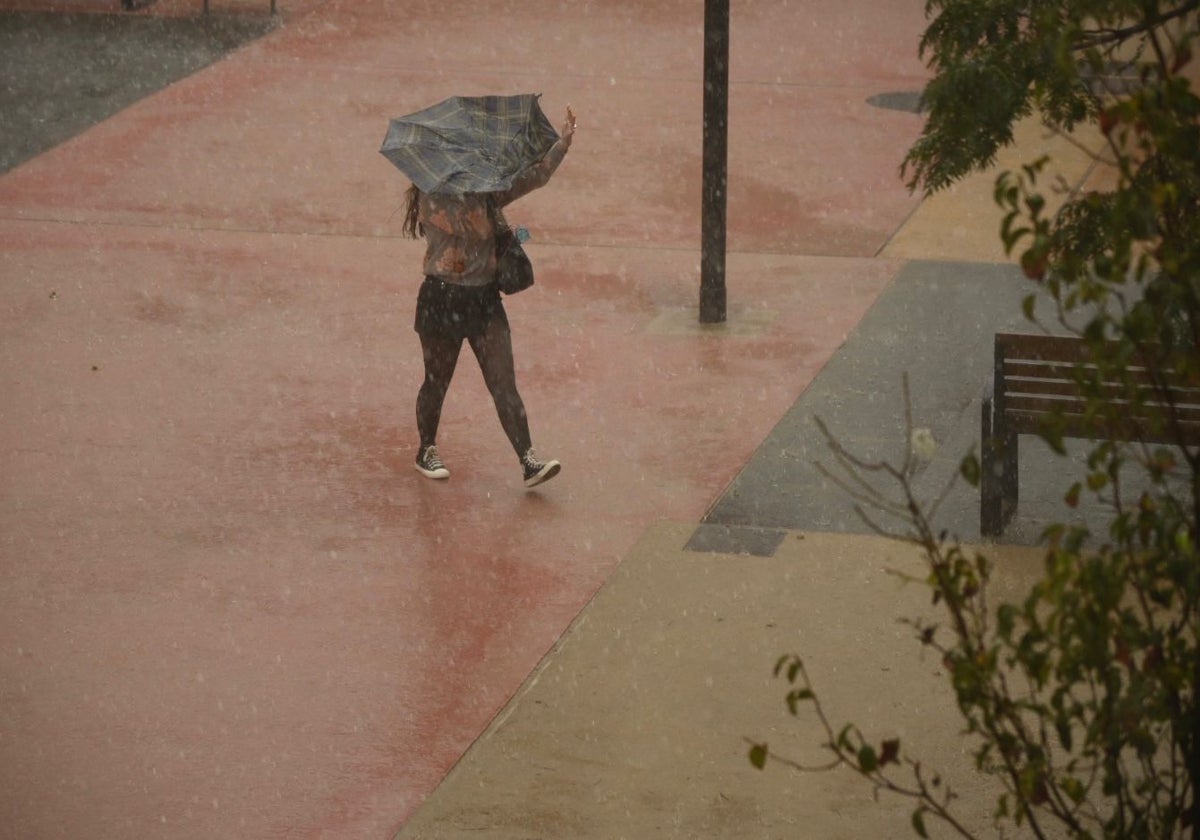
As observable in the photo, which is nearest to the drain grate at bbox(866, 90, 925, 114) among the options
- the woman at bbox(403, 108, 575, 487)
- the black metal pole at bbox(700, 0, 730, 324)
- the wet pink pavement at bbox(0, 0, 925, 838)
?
the wet pink pavement at bbox(0, 0, 925, 838)

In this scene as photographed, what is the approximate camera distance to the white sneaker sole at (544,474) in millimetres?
9828

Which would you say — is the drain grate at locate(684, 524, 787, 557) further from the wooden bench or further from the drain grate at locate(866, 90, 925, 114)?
the drain grate at locate(866, 90, 925, 114)

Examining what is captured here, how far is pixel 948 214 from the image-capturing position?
15.1 metres

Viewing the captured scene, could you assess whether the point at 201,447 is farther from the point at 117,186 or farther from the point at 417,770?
the point at 117,186

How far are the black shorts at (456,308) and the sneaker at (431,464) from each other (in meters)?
0.73

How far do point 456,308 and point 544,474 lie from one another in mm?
991

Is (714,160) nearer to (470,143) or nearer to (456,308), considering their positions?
(470,143)

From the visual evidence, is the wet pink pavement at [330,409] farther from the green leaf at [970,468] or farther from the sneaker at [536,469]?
the green leaf at [970,468]

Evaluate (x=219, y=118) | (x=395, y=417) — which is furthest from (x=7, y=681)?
(x=219, y=118)

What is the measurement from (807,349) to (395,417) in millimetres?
2784

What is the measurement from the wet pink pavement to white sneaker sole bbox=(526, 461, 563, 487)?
0.10 m

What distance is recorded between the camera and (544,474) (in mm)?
9859

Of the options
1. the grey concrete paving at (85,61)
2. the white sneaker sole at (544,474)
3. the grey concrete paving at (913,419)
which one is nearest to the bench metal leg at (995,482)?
the grey concrete paving at (913,419)

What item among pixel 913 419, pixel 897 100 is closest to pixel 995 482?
pixel 913 419
